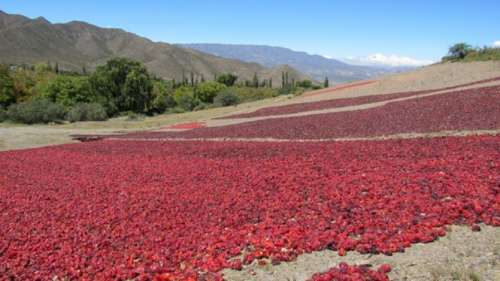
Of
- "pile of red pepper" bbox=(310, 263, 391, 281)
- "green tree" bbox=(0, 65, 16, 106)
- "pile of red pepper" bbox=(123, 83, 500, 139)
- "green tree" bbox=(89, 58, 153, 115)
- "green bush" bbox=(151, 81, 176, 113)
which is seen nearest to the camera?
"pile of red pepper" bbox=(310, 263, 391, 281)

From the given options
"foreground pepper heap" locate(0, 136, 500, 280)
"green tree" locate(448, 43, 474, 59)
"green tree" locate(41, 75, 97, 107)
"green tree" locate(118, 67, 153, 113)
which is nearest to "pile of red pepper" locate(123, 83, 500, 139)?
"foreground pepper heap" locate(0, 136, 500, 280)

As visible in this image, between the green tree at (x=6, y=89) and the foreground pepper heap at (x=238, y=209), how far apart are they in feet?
205

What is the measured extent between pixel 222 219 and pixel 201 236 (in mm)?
1012

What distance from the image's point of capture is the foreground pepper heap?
7320 millimetres

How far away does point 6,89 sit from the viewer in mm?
71250

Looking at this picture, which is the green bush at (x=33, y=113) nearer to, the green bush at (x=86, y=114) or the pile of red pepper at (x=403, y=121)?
the green bush at (x=86, y=114)

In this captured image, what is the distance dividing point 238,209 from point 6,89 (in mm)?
73400

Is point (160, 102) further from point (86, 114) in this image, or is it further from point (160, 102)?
point (86, 114)

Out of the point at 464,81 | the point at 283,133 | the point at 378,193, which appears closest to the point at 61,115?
the point at 283,133

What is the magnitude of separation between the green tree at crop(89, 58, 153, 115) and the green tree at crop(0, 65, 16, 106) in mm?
12663

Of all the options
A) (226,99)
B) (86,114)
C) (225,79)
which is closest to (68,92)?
(86,114)

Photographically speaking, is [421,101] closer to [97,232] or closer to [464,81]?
[464,81]

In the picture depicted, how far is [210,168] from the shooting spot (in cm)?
1505

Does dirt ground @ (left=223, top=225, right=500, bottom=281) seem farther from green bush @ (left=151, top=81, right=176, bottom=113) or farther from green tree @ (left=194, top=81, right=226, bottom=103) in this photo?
green tree @ (left=194, top=81, right=226, bottom=103)
